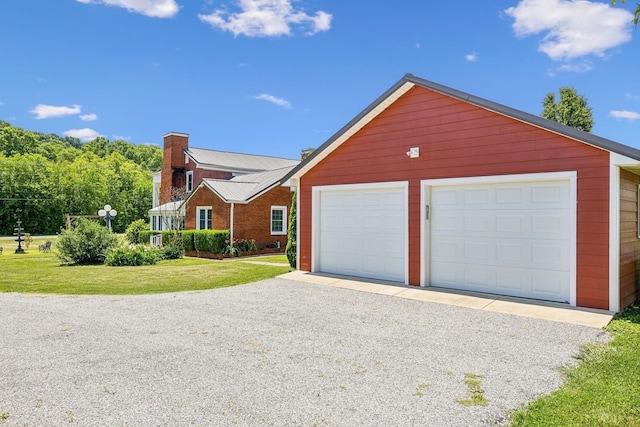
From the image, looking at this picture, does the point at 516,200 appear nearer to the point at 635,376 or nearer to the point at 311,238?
the point at 635,376

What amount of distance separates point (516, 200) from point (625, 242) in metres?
1.99

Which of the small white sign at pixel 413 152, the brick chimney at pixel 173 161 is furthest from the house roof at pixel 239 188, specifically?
the brick chimney at pixel 173 161

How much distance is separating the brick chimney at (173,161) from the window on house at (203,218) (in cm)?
1071

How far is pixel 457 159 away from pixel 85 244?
13984 millimetres

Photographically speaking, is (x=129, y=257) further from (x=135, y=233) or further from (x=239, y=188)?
(x=135, y=233)

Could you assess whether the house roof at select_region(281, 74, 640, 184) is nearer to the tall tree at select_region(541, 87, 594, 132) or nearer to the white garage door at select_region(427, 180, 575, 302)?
the white garage door at select_region(427, 180, 575, 302)

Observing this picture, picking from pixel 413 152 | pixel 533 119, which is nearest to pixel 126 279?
pixel 413 152

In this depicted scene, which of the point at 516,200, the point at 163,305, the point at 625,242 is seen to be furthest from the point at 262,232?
the point at 625,242

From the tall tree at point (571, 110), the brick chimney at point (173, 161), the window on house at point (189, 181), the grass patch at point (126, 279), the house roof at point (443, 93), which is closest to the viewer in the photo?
the house roof at point (443, 93)

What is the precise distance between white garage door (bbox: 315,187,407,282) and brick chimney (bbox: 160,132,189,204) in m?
22.6

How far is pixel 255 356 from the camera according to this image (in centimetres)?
505

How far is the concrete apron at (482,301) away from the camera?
690cm

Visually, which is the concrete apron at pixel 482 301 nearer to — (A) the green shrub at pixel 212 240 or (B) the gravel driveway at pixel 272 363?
(B) the gravel driveway at pixel 272 363

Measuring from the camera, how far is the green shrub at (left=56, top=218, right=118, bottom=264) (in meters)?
15.5
